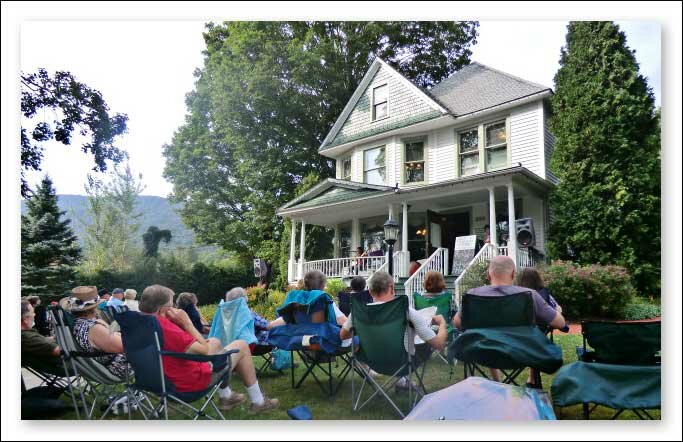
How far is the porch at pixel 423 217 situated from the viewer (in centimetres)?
770

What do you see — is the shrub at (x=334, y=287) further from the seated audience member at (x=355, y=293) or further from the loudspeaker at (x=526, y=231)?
the seated audience member at (x=355, y=293)

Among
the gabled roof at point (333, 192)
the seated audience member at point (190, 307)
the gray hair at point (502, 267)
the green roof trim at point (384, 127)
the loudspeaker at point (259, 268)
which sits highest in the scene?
the green roof trim at point (384, 127)

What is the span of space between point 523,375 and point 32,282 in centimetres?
428

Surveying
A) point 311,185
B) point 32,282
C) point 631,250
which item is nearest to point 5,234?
point 32,282

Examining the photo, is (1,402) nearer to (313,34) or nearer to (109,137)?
(109,137)

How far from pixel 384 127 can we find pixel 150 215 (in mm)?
5436

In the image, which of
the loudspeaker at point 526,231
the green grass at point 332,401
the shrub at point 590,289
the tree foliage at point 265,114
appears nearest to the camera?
the green grass at point 332,401

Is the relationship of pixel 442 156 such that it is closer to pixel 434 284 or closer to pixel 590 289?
pixel 590 289

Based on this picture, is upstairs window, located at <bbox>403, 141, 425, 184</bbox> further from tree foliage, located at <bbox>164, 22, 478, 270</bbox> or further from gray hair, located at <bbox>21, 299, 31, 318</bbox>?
gray hair, located at <bbox>21, 299, 31, 318</bbox>

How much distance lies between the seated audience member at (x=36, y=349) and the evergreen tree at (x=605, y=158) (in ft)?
15.8

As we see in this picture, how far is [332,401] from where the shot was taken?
10.7ft

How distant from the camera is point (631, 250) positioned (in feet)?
15.2

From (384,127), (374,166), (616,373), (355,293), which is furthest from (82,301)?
(384,127)

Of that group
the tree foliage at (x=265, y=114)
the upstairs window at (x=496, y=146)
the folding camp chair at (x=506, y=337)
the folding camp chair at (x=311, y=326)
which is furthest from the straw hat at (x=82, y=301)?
the upstairs window at (x=496, y=146)
